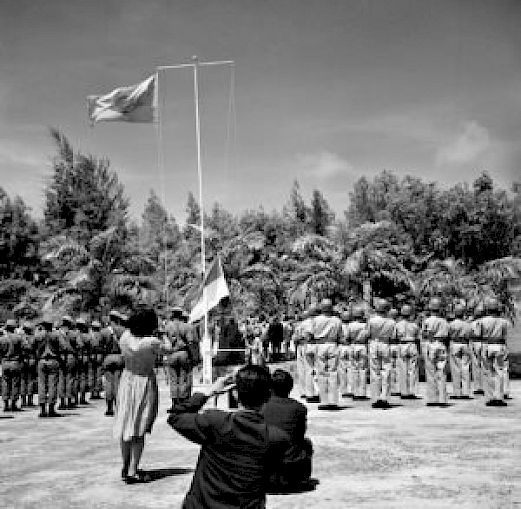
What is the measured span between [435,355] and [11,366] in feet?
28.5

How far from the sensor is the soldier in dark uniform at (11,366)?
14375mm

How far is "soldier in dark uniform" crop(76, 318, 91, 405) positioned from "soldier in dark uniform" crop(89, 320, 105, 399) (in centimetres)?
11

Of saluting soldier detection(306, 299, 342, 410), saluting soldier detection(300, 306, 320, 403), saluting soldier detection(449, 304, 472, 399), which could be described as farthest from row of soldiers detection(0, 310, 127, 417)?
saluting soldier detection(449, 304, 472, 399)

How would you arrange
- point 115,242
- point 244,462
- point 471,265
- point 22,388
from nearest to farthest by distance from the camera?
1. point 244,462
2. point 22,388
3. point 471,265
4. point 115,242

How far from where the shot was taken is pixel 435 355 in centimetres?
1302

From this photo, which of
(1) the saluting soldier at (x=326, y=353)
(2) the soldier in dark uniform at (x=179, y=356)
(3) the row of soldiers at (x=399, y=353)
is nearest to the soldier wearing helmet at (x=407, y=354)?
(3) the row of soldiers at (x=399, y=353)

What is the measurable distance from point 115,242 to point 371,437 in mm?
20221

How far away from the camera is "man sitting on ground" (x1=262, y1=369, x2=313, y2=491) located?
20.6ft

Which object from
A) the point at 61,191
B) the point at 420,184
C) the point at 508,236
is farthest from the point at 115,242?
the point at 508,236

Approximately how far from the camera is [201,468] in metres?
3.75

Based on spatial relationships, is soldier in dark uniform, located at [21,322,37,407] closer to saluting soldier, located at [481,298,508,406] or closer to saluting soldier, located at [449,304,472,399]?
saluting soldier, located at [449,304,472,399]

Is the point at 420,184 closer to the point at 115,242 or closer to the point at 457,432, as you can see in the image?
the point at 115,242

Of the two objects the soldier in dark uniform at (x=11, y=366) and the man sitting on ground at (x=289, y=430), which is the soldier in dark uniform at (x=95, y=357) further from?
the man sitting on ground at (x=289, y=430)

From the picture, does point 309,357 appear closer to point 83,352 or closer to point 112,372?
point 112,372
